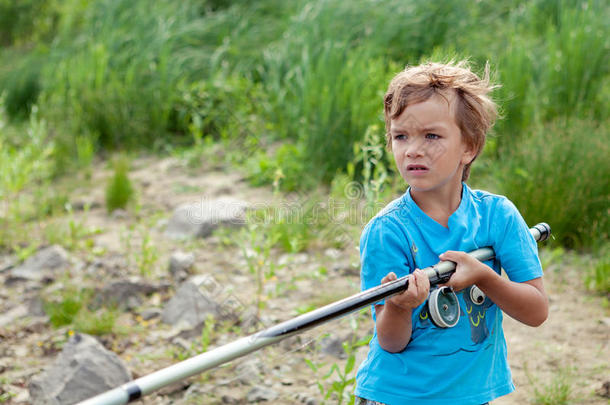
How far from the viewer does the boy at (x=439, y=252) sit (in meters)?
1.83

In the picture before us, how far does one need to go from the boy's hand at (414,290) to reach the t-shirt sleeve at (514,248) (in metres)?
0.35

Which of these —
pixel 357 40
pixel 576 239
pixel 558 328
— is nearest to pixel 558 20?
pixel 357 40

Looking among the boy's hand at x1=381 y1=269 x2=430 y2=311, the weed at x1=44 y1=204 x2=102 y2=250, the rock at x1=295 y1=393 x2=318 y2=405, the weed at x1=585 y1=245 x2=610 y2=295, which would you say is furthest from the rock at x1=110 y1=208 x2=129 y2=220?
the boy's hand at x1=381 y1=269 x2=430 y2=311

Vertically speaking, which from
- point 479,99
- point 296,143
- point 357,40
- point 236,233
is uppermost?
point 357,40

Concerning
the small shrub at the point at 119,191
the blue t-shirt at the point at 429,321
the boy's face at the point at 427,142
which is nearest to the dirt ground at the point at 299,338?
the small shrub at the point at 119,191

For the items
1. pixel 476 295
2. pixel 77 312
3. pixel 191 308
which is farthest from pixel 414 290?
pixel 77 312

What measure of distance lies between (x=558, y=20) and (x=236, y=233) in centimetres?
354

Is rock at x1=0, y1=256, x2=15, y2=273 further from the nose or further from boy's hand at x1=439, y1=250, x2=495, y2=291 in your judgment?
boy's hand at x1=439, y1=250, x2=495, y2=291

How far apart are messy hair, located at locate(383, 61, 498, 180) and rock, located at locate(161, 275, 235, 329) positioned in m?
1.91

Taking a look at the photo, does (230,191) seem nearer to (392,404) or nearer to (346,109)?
(346,109)

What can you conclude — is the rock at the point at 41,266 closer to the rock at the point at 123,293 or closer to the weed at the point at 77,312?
the weed at the point at 77,312

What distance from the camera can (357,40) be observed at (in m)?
6.18

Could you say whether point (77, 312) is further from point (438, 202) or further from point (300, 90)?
point (300, 90)

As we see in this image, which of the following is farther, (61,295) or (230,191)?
(230,191)
